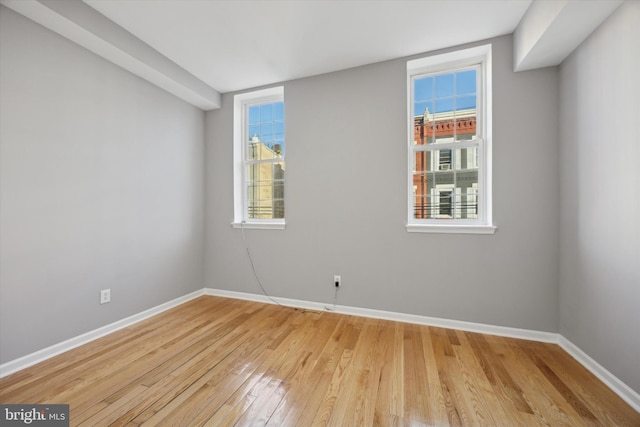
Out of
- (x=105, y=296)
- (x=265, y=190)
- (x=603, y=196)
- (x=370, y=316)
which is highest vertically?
(x=265, y=190)

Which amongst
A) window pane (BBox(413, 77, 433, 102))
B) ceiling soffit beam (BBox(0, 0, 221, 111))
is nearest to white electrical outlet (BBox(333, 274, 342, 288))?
window pane (BBox(413, 77, 433, 102))

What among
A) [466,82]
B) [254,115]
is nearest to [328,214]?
[254,115]

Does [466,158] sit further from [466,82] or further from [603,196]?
[603,196]

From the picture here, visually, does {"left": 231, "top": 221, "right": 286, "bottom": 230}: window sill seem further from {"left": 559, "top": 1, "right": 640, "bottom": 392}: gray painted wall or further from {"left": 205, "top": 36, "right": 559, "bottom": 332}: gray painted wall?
{"left": 559, "top": 1, "right": 640, "bottom": 392}: gray painted wall

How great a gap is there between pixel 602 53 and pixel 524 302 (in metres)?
1.94

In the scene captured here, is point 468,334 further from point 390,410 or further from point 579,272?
point 390,410

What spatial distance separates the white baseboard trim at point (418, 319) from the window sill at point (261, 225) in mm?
861

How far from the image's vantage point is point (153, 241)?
8.88 ft

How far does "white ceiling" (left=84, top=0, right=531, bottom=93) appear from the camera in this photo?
1884 mm

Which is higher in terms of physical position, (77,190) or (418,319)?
(77,190)

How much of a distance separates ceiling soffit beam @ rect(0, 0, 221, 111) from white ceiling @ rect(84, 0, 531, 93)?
77mm

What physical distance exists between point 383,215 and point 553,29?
1.83 m

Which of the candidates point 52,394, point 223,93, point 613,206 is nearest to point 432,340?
point 613,206

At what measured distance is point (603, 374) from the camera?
1.61 meters
